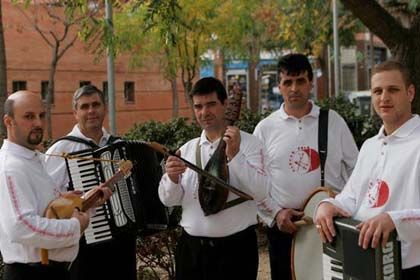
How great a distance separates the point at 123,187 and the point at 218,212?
742 mm

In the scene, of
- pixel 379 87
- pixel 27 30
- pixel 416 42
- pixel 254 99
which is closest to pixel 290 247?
pixel 379 87

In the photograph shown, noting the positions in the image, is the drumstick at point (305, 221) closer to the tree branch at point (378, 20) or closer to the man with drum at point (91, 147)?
the man with drum at point (91, 147)

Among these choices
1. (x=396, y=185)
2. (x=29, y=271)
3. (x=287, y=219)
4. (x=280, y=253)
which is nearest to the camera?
(x=396, y=185)

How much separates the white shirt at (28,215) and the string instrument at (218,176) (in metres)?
0.83

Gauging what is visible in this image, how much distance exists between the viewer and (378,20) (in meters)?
5.91

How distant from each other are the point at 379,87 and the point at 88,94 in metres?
2.06

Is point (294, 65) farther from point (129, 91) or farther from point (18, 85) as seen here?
point (129, 91)

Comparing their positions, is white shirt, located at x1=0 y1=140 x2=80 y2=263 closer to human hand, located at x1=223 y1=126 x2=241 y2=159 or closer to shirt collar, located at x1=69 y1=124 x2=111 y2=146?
shirt collar, located at x1=69 y1=124 x2=111 y2=146

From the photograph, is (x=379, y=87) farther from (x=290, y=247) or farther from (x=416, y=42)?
(x=416, y=42)

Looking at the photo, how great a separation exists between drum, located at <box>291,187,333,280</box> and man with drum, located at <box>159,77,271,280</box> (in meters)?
0.27

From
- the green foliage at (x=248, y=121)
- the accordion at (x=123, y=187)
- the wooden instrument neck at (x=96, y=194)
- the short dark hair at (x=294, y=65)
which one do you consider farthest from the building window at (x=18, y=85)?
the short dark hair at (x=294, y=65)

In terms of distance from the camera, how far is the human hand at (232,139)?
11.5 feet

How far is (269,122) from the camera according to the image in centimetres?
409

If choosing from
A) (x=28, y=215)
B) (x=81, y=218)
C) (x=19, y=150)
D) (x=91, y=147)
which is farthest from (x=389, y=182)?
(x=91, y=147)
